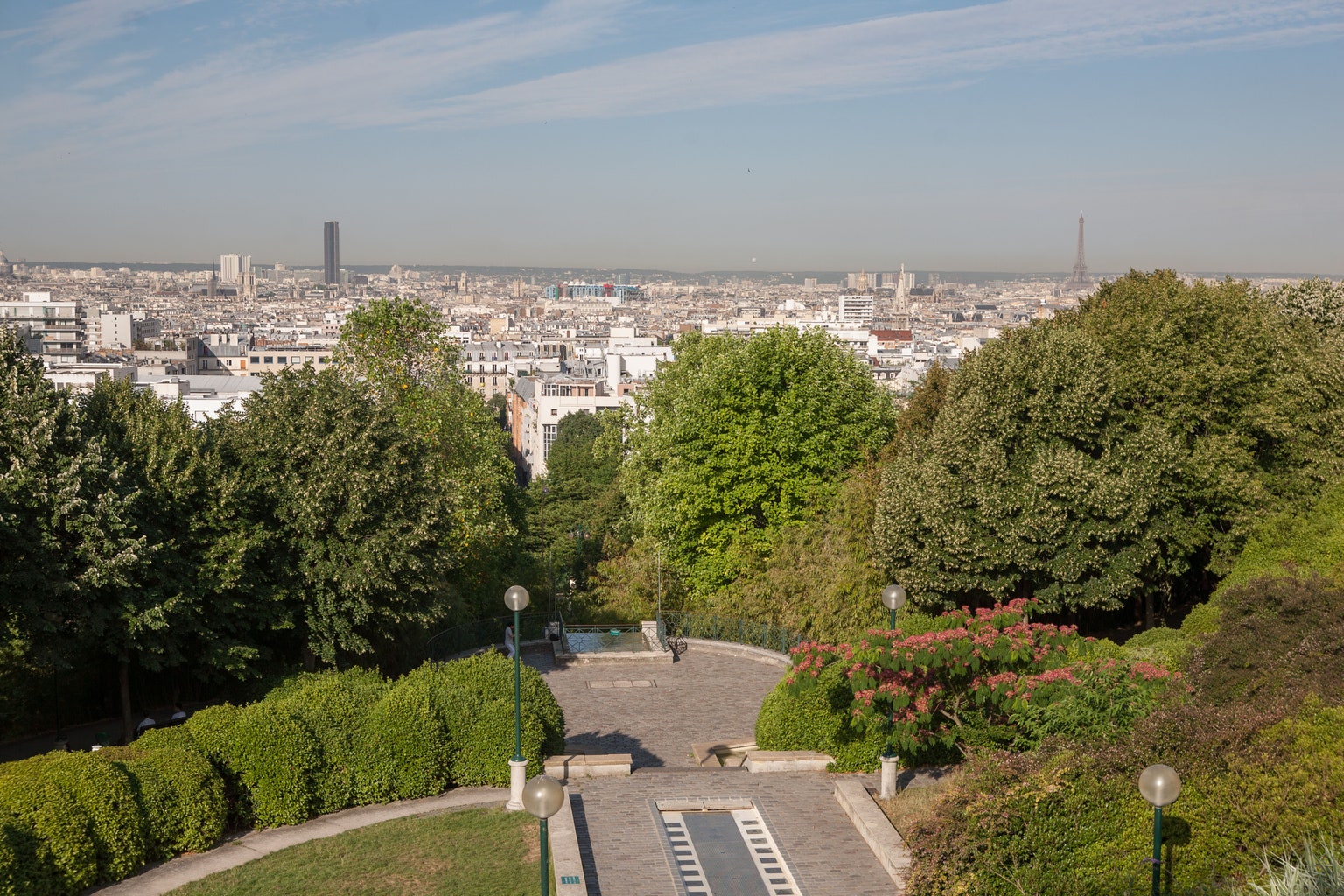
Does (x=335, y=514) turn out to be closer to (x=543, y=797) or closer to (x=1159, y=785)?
(x=543, y=797)

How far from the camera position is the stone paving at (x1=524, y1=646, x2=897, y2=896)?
14.0m

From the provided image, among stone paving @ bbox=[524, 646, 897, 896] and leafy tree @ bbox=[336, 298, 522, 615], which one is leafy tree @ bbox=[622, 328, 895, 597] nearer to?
leafy tree @ bbox=[336, 298, 522, 615]

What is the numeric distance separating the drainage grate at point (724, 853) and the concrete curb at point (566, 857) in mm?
1182

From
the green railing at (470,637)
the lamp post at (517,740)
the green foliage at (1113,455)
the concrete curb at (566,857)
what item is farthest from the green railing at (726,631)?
the concrete curb at (566,857)

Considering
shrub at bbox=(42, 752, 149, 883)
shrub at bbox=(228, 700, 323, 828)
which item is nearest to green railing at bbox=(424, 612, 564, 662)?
shrub at bbox=(228, 700, 323, 828)

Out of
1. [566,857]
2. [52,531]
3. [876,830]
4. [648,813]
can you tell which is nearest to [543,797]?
[566,857]

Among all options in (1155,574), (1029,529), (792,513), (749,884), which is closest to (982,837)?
(749,884)

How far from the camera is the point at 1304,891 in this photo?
1024cm

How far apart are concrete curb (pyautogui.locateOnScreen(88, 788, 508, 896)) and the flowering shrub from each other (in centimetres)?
473

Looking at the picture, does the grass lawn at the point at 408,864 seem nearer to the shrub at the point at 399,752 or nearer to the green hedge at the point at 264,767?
the shrub at the point at 399,752

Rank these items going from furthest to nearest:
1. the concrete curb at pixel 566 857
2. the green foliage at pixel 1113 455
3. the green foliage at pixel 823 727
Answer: the green foliage at pixel 1113 455
the green foliage at pixel 823 727
the concrete curb at pixel 566 857

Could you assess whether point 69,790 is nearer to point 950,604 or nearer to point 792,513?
point 950,604

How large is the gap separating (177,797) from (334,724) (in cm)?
225

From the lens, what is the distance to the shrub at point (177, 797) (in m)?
14.2
